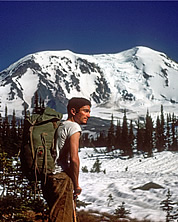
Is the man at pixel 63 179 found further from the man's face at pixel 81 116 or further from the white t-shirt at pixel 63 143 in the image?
the man's face at pixel 81 116

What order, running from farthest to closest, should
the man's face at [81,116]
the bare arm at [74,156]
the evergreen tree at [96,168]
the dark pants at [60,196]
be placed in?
the evergreen tree at [96,168], the man's face at [81,116], the dark pants at [60,196], the bare arm at [74,156]

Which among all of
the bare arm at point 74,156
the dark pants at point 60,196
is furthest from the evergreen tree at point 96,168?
the bare arm at point 74,156

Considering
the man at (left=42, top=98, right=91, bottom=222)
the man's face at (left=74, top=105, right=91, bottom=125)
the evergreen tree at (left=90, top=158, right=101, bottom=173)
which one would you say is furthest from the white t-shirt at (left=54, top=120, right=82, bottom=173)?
the evergreen tree at (left=90, top=158, right=101, bottom=173)

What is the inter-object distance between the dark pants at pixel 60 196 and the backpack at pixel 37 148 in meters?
0.12

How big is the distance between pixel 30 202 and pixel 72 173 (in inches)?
105

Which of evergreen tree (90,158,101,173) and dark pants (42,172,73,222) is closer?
dark pants (42,172,73,222)

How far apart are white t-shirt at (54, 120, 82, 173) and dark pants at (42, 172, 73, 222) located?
95 millimetres

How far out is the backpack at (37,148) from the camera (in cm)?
282

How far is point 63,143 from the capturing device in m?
2.93

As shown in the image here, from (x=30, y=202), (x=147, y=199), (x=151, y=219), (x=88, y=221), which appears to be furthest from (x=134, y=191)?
(x=30, y=202)

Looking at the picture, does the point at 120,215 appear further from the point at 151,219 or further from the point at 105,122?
the point at 105,122

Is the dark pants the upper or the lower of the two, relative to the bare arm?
lower

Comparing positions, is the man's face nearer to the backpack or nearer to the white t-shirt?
the white t-shirt

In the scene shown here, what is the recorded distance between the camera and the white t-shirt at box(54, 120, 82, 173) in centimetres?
291
